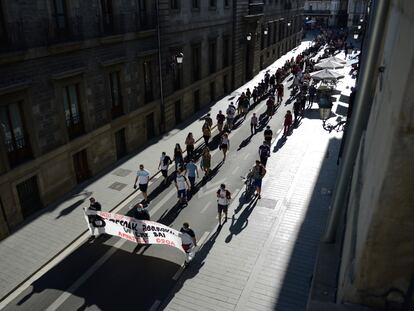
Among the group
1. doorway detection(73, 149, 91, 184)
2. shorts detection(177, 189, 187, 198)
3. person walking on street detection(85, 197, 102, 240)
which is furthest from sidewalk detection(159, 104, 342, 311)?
doorway detection(73, 149, 91, 184)

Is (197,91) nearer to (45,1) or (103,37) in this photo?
(103,37)

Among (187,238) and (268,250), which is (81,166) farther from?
(268,250)

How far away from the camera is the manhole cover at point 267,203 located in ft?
48.3

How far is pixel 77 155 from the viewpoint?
1669 cm

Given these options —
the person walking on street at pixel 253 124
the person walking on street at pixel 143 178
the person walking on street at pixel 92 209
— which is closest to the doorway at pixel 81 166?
the person walking on street at pixel 143 178

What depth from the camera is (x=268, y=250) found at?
39.8 feet

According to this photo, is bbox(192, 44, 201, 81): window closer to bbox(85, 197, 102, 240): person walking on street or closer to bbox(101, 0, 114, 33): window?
bbox(101, 0, 114, 33): window

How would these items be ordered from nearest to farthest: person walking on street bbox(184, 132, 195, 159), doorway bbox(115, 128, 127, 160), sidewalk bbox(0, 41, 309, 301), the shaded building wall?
the shaded building wall
sidewalk bbox(0, 41, 309, 301)
person walking on street bbox(184, 132, 195, 159)
doorway bbox(115, 128, 127, 160)

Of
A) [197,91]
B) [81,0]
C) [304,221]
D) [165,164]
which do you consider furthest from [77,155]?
[197,91]

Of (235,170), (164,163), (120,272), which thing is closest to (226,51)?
(235,170)

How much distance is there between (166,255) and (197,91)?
1765cm

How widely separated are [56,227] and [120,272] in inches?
154

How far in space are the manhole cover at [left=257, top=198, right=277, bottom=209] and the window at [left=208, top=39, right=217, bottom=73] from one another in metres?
16.7

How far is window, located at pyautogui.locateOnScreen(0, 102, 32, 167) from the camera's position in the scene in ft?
42.4
